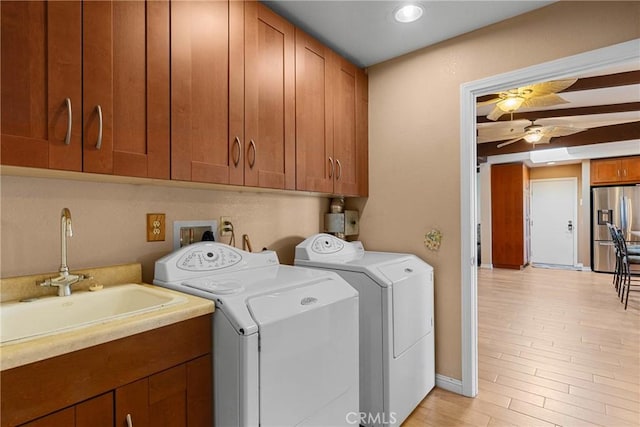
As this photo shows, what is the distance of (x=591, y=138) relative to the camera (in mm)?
5059

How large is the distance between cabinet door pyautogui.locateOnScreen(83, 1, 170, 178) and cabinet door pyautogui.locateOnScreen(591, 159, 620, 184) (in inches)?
308

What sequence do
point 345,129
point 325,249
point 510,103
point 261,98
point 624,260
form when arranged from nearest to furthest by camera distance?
point 261,98, point 325,249, point 345,129, point 510,103, point 624,260

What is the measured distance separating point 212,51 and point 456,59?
1.58 m

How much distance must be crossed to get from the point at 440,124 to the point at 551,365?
2.09m

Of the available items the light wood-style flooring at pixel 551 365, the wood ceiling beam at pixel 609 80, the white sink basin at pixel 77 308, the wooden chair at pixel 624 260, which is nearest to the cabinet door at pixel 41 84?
the white sink basin at pixel 77 308

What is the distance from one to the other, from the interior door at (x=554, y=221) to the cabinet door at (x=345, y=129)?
689 centimetres

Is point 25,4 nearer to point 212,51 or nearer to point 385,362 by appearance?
point 212,51

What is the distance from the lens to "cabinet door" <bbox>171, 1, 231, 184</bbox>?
53.4 inches

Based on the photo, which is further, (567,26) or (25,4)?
(567,26)

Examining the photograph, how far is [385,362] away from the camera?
1732 millimetres

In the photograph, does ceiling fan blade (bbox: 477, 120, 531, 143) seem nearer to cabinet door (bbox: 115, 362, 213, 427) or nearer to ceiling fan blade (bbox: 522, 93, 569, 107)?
ceiling fan blade (bbox: 522, 93, 569, 107)

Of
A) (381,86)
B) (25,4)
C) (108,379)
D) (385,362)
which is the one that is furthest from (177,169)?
(381,86)

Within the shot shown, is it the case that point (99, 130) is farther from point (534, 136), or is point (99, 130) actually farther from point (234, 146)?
point (534, 136)

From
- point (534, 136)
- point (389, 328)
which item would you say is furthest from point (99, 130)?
point (534, 136)
